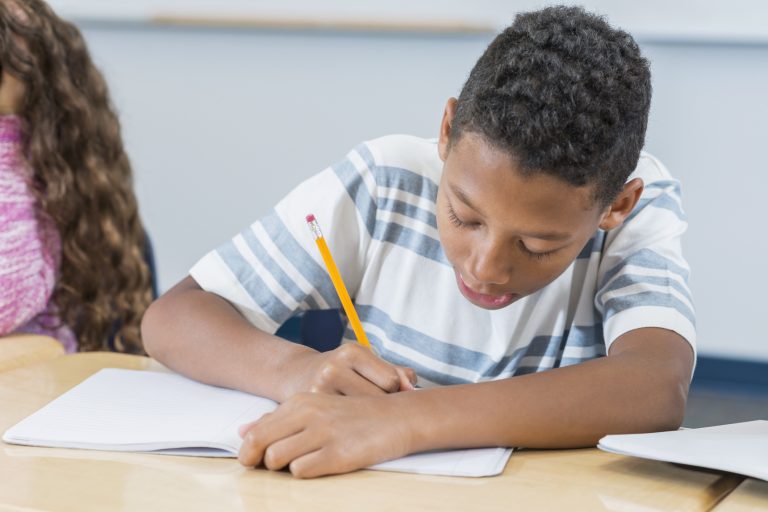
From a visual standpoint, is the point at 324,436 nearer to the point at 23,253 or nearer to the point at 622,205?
the point at 622,205

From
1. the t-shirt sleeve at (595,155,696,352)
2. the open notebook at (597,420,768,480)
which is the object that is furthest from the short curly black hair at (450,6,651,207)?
the open notebook at (597,420,768,480)

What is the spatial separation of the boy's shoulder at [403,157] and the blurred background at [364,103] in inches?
62.8

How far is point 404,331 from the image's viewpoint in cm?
119

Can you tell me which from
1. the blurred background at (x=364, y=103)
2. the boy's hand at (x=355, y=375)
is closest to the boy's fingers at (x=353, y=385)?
the boy's hand at (x=355, y=375)

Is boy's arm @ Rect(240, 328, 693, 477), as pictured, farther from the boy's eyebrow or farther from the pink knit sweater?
the pink knit sweater

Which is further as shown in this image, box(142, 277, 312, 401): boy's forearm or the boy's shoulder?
the boy's shoulder

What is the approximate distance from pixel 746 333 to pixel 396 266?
203 cm

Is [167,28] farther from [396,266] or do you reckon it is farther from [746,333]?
[396,266]

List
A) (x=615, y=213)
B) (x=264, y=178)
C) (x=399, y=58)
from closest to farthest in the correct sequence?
1. (x=615, y=213)
2. (x=399, y=58)
3. (x=264, y=178)

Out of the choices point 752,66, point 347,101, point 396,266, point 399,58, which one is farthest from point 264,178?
point 396,266

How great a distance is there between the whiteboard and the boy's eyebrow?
1.83 meters

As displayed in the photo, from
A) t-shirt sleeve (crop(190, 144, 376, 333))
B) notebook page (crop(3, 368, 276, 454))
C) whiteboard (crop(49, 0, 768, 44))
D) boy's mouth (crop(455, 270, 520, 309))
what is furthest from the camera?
whiteboard (crop(49, 0, 768, 44))

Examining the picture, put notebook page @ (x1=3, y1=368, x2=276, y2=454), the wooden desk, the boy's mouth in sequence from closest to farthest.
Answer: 1. the wooden desk
2. notebook page @ (x1=3, y1=368, x2=276, y2=454)
3. the boy's mouth

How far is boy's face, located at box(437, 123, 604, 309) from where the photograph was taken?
895 millimetres
